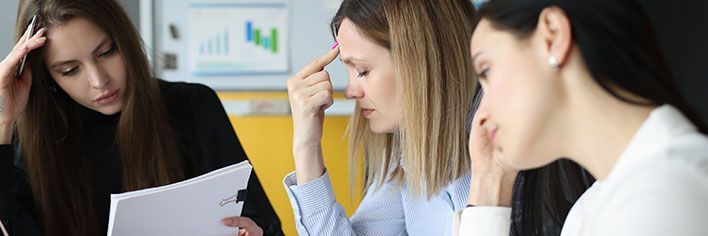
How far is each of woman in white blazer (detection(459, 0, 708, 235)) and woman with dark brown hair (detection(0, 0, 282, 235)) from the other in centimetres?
92

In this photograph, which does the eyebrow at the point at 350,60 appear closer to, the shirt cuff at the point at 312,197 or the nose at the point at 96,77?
the shirt cuff at the point at 312,197

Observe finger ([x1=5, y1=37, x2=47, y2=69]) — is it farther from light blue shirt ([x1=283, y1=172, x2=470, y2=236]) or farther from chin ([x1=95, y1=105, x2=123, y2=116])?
light blue shirt ([x1=283, y1=172, x2=470, y2=236])

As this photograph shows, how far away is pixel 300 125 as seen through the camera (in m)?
1.79

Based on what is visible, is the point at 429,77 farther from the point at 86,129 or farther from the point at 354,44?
the point at 86,129

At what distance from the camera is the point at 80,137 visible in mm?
1996

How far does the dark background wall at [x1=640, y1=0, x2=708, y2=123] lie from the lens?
12.7ft

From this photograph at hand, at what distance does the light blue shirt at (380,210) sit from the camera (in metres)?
1.67

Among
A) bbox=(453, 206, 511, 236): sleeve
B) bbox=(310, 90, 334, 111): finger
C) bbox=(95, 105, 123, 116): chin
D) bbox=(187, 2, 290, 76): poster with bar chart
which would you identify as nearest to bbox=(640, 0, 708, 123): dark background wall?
bbox=(187, 2, 290, 76): poster with bar chart

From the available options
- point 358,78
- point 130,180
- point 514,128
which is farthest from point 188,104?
point 514,128

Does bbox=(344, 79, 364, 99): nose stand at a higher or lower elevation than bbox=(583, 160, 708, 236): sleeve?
lower

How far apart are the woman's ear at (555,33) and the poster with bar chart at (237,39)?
8.47ft

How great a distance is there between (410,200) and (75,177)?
2.27ft

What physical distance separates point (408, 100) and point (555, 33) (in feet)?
2.26

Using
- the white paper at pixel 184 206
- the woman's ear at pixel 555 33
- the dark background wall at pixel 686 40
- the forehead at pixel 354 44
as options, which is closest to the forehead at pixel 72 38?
the white paper at pixel 184 206
